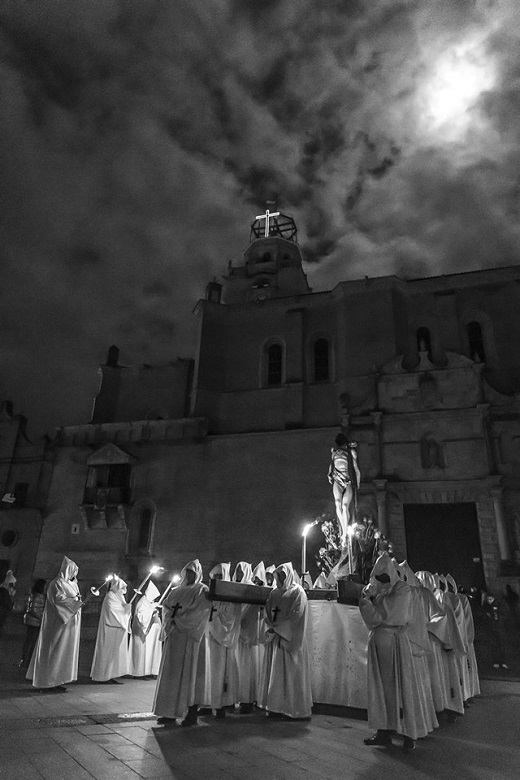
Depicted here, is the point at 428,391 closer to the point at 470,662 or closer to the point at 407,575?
the point at 470,662

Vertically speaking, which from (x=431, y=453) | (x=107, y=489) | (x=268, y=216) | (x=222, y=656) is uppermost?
(x=268, y=216)

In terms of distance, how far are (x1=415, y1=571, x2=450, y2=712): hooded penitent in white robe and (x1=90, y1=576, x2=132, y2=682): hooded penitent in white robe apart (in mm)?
6455

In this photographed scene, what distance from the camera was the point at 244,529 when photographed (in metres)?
21.1

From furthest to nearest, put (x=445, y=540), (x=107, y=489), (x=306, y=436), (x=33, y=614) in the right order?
(x=107, y=489)
(x=306, y=436)
(x=445, y=540)
(x=33, y=614)

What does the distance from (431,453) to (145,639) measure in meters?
13.3

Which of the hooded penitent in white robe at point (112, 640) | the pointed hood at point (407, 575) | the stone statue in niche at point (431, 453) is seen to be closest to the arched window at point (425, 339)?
the stone statue in niche at point (431, 453)

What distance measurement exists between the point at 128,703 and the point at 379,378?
55.1 feet

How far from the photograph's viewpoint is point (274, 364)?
2622 cm

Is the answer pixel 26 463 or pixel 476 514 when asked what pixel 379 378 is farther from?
pixel 26 463

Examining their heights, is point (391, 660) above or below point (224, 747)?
above

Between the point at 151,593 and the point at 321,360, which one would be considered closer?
the point at 151,593

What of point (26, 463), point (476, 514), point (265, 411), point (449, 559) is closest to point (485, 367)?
point (476, 514)

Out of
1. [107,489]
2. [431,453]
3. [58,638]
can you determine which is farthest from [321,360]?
[58,638]

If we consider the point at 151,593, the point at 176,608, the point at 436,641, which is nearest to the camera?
the point at 176,608
